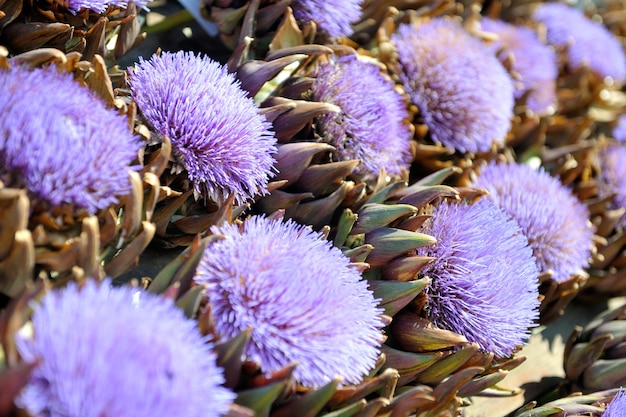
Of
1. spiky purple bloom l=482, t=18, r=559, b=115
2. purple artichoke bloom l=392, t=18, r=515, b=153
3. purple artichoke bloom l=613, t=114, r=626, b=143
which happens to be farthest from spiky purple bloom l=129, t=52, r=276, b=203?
purple artichoke bloom l=613, t=114, r=626, b=143

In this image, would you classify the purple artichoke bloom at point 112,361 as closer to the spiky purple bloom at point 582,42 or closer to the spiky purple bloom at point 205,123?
the spiky purple bloom at point 205,123

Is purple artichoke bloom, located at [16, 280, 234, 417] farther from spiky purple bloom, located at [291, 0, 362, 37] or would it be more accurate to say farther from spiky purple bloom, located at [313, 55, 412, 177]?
spiky purple bloom, located at [291, 0, 362, 37]

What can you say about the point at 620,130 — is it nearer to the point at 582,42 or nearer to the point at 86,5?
the point at 582,42

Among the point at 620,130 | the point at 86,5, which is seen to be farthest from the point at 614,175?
the point at 86,5

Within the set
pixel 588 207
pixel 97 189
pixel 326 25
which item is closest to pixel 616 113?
pixel 588 207

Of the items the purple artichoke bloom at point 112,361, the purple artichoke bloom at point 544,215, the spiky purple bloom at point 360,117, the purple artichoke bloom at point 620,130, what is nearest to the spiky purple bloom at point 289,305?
the purple artichoke bloom at point 112,361
